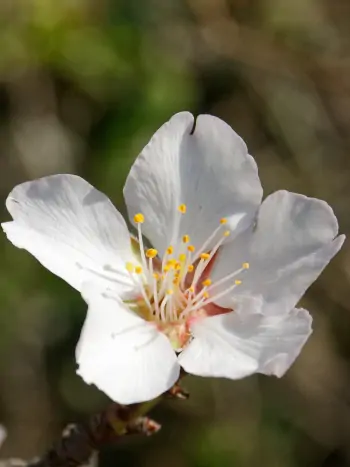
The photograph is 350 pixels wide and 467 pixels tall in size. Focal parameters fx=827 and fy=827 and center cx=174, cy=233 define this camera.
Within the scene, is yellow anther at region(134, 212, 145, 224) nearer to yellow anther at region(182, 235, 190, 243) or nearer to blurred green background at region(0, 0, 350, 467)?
yellow anther at region(182, 235, 190, 243)

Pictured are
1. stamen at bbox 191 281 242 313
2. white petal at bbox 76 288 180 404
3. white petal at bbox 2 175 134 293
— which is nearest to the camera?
white petal at bbox 76 288 180 404

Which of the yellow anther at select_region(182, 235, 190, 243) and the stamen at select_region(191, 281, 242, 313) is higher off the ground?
the yellow anther at select_region(182, 235, 190, 243)

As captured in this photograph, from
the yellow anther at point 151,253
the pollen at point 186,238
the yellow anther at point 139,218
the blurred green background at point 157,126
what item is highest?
the yellow anther at point 139,218

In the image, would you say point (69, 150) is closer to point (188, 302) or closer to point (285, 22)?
point (285, 22)

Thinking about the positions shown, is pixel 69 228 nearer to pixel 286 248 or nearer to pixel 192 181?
pixel 192 181

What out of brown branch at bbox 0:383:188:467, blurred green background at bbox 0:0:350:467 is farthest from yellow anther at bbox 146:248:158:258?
blurred green background at bbox 0:0:350:467

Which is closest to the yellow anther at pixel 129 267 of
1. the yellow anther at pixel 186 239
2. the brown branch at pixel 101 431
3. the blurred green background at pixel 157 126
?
the yellow anther at pixel 186 239

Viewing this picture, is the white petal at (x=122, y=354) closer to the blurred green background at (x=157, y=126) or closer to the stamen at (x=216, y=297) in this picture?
the stamen at (x=216, y=297)
